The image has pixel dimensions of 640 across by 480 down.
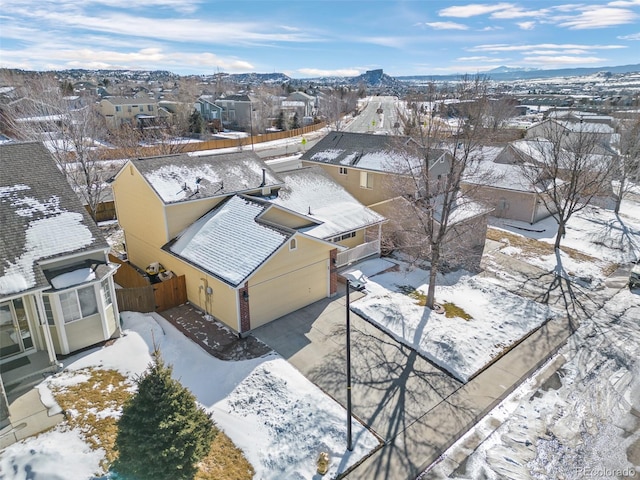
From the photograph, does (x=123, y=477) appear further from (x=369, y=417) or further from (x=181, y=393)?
(x=369, y=417)

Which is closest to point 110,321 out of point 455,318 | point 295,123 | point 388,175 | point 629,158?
point 455,318

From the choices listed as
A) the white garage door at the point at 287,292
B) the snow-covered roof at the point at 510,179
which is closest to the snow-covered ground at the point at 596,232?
the snow-covered roof at the point at 510,179

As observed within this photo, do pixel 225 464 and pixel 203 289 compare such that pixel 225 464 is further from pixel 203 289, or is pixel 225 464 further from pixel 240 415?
pixel 203 289

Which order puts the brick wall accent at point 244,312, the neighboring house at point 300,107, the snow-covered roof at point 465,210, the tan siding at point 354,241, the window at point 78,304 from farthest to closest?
the neighboring house at point 300,107 < the snow-covered roof at point 465,210 < the tan siding at point 354,241 < the brick wall accent at point 244,312 < the window at point 78,304

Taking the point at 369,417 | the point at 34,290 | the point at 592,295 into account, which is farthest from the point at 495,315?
the point at 34,290

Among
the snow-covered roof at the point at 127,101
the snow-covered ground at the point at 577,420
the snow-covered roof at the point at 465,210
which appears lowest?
the snow-covered ground at the point at 577,420

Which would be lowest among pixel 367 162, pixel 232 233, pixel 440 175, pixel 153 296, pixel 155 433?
pixel 153 296

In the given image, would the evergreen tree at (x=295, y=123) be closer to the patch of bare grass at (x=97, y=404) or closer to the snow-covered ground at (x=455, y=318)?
the snow-covered ground at (x=455, y=318)
